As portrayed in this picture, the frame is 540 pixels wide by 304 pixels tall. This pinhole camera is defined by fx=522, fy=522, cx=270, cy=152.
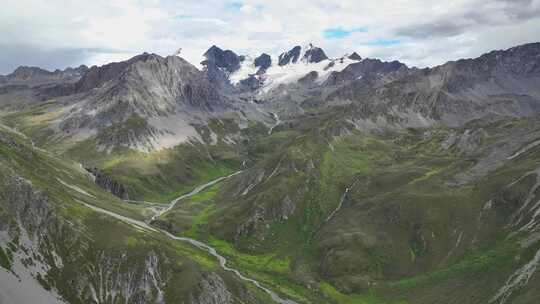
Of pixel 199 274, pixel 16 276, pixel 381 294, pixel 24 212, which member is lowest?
pixel 381 294

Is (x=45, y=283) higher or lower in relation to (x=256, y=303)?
higher

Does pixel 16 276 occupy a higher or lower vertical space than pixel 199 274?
higher

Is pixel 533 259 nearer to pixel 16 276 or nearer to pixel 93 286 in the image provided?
pixel 93 286

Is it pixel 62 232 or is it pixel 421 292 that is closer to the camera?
pixel 62 232

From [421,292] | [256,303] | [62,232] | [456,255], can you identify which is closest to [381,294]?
[421,292]

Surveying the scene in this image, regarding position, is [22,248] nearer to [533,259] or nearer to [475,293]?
[475,293]

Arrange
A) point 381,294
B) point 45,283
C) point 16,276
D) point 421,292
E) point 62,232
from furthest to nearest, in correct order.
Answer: point 381,294 → point 421,292 → point 62,232 → point 45,283 → point 16,276

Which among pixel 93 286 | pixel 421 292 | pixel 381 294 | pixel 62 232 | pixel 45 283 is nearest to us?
pixel 45 283

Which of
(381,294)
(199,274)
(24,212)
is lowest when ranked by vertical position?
(381,294)

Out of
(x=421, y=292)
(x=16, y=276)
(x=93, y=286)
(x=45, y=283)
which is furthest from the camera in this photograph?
(x=421, y=292)

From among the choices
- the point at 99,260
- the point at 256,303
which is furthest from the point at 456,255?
the point at 99,260
